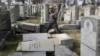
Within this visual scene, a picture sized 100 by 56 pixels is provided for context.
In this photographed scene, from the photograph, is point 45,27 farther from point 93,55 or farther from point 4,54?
point 93,55

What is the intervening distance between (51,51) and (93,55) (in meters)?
1.45

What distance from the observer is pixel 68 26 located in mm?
11266

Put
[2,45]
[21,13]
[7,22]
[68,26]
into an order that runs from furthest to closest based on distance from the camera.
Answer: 1. [21,13]
2. [68,26]
3. [7,22]
4. [2,45]

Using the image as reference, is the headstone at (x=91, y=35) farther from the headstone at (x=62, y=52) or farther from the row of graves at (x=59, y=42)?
the headstone at (x=62, y=52)

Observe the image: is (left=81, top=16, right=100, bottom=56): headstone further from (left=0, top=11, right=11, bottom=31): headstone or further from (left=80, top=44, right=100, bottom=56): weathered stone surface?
(left=0, top=11, right=11, bottom=31): headstone

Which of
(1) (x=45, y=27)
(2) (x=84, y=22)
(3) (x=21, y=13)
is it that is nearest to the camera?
(2) (x=84, y=22)

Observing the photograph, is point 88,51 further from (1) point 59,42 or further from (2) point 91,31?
(1) point 59,42

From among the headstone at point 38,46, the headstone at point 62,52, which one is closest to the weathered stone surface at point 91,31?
the headstone at point 62,52

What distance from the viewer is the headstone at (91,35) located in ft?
17.3

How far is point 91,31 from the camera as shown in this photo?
5484 mm

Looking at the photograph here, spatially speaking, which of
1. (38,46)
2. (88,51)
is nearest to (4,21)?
(38,46)

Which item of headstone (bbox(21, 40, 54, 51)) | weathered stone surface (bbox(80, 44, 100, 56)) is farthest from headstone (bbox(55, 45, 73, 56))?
headstone (bbox(21, 40, 54, 51))

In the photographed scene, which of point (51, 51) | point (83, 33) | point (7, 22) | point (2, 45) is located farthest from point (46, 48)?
Answer: point (7, 22)

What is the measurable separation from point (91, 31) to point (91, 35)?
10 centimetres
